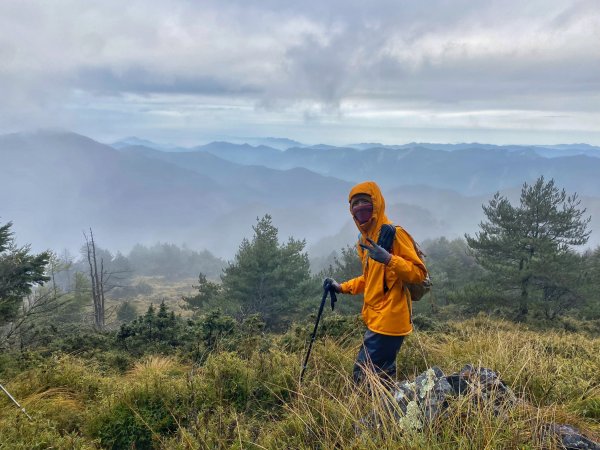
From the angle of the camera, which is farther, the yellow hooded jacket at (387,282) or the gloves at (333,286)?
the gloves at (333,286)

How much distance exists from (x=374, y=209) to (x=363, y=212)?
10cm

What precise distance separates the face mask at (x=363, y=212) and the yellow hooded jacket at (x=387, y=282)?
0.04 meters

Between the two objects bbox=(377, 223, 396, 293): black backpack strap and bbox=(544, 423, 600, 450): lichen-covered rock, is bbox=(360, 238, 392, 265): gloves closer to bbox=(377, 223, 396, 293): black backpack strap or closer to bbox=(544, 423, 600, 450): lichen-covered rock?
bbox=(377, 223, 396, 293): black backpack strap

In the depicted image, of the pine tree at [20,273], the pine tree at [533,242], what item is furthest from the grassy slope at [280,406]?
the pine tree at [533,242]

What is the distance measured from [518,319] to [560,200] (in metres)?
6.79

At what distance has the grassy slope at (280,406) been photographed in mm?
2402

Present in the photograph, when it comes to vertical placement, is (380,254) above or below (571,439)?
above

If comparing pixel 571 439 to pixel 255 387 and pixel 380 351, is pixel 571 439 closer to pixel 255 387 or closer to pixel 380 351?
pixel 380 351

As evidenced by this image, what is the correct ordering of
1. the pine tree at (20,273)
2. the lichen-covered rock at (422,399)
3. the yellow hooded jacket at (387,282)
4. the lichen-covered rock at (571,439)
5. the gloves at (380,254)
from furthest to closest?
the pine tree at (20,273) < the yellow hooded jacket at (387,282) < the gloves at (380,254) < the lichen-covered rock at (422,399) < the lichen-covered rock at (571,439)

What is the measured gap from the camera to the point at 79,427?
361cm

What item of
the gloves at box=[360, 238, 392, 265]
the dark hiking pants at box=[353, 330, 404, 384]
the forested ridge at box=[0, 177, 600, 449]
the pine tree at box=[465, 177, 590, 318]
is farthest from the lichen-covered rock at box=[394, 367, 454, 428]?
the pine tree at box=[465, 177, 590, 318]

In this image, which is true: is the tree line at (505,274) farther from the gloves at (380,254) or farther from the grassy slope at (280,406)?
the gloves at (380,254)

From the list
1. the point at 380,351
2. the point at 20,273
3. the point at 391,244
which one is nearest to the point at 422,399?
the point at 380,351

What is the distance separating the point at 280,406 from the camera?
390cm
